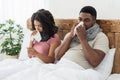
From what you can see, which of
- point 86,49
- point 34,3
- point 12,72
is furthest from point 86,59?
point 34,3

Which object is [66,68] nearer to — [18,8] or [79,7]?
[79,7]

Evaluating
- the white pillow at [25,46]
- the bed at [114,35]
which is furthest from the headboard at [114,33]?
the white pillow at [25,46]

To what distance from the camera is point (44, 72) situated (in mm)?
1732

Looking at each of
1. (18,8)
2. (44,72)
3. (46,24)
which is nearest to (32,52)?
(46,24)

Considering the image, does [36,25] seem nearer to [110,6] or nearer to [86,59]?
[86,59]

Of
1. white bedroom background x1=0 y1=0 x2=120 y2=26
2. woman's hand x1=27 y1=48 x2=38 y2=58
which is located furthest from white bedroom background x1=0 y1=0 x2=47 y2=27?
woman's hand x1=27 y1=48 x2=38 y2=58

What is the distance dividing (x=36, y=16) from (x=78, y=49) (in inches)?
19.2

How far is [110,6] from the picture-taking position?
7.64ft

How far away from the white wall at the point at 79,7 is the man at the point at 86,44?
317 millimetres

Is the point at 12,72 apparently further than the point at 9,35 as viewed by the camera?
No

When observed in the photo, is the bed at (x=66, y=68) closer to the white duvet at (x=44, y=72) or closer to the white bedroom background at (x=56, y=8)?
the white duvet at (x=44, y=72)

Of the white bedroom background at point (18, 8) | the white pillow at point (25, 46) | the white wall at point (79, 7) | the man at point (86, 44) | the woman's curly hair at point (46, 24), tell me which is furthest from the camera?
the white bedroom background at point (18, 8)

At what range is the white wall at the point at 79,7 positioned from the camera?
7.56 ft

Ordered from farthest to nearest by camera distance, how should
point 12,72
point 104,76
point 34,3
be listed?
1. point 34,3
2. point 104,76
3. point 12,72
